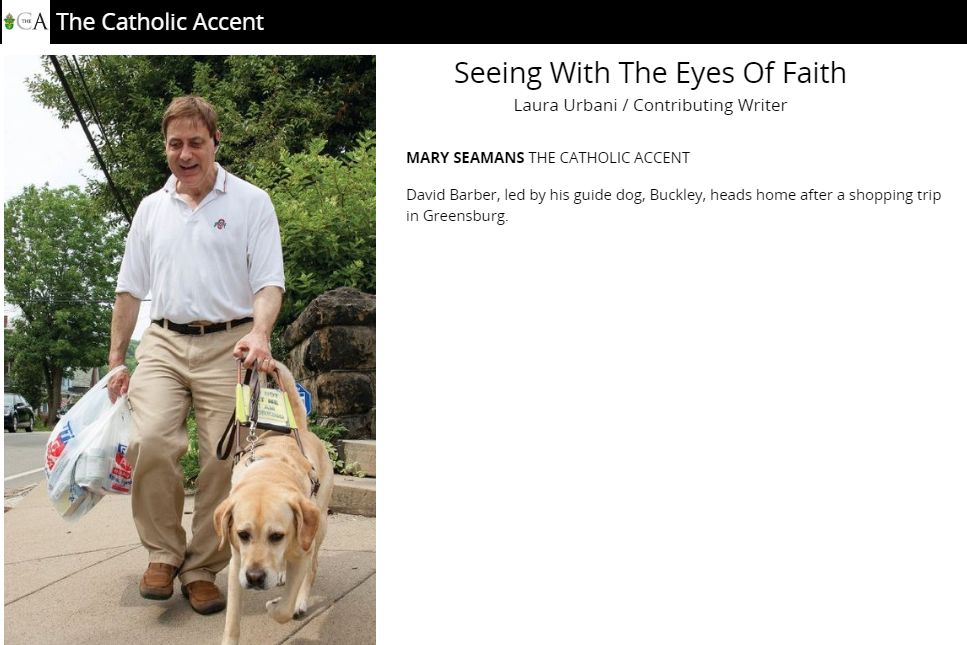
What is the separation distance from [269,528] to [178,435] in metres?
1.05

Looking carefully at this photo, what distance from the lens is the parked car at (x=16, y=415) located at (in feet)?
86.4

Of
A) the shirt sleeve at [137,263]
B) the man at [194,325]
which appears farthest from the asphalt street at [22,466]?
the man at [194,325]

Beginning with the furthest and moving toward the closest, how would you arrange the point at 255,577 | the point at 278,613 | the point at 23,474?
the point at 23,474
the point at 278,613
the point at 255,577

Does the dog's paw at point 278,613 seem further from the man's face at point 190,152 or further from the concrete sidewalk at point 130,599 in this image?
the man's face at point 190,152

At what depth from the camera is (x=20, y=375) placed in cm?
3612

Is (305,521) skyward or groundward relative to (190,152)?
groundward

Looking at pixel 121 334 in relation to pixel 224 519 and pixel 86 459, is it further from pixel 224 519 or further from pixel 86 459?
pixel 224 519

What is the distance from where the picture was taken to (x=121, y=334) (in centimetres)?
419

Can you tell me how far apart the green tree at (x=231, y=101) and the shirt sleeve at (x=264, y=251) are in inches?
290
